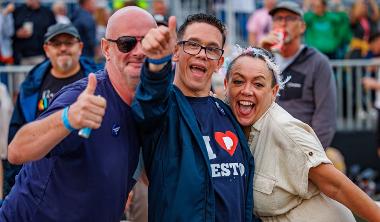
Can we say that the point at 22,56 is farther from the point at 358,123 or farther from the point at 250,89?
the point at 250,89

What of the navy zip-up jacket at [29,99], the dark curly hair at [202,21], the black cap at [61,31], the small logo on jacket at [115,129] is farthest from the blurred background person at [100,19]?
the small logo on jacket at [115,129]

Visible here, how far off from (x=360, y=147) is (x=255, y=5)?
3.51m

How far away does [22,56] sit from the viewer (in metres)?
11.9

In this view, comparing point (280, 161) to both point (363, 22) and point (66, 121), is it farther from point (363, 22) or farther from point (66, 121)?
point (363, 22)

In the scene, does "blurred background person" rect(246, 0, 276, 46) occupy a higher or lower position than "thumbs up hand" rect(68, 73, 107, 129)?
lower

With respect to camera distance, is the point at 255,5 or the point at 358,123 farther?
the point at 255,5

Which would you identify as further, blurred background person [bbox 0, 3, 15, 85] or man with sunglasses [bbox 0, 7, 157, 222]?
blurred background person [bbox 0, 3, 15, 85]

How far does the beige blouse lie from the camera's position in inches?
176

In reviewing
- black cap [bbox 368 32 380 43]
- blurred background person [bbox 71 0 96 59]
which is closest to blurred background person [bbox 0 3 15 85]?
blurred background person [bbox 71 0 96 59]

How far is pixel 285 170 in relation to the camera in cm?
453

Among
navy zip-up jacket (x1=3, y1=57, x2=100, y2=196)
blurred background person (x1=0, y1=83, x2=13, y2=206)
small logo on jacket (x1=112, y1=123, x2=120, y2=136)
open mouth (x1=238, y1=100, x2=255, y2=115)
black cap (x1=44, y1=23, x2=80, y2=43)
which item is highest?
black cap (x1=44, y1=23, x2=80, y2=43)

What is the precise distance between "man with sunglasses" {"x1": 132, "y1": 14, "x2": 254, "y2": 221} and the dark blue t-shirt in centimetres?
15

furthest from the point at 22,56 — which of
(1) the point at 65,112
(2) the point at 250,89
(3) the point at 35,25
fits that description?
(1) the point at 65,112

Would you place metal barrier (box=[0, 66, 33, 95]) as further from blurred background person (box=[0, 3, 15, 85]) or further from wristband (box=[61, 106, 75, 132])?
wristband (box=[61, 106, 75, 132])
